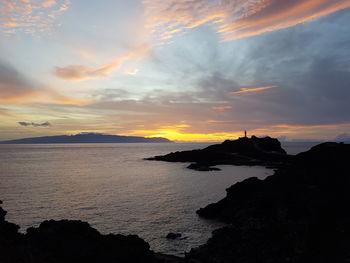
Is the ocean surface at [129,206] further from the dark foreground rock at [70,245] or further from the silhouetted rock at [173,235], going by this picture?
the dark foreground rock at [70,245]

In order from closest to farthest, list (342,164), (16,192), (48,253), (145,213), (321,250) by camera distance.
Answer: (48,253) → (321,250) → (342,164) → (145,213) → (16,192)

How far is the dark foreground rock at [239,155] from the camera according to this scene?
114 m

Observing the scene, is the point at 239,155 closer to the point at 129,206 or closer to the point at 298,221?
the point at 129,206

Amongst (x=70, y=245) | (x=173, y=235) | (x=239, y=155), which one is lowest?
(x=173, y=235)

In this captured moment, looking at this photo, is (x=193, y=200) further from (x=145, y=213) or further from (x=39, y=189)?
(x=39, y=189)

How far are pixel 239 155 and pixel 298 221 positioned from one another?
360ft

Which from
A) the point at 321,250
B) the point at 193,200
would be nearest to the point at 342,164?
the point at 321,250

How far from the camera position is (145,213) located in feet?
120

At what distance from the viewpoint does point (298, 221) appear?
68.7ft

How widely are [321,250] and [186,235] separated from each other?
1390cm

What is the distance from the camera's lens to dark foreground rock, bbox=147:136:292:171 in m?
114

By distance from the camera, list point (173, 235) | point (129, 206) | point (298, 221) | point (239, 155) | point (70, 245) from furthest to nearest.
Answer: point (239, 155) < point (129, 206) < point (173, 235) < point (298, 221) < point (70, 245)

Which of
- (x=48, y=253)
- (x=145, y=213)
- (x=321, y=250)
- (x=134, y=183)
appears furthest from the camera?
(x=134, y=183)

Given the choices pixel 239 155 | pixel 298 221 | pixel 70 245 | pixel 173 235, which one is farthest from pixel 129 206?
pixel 239 155
